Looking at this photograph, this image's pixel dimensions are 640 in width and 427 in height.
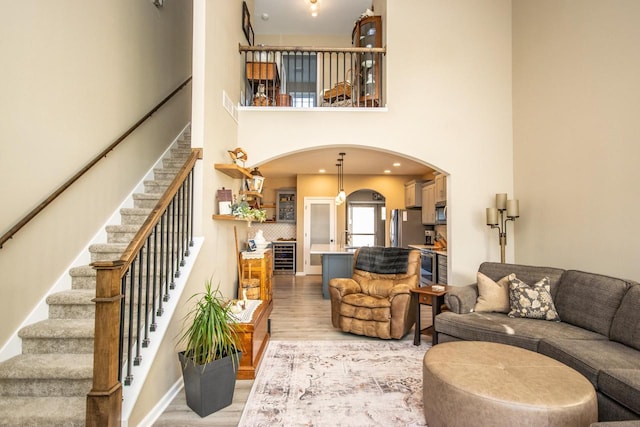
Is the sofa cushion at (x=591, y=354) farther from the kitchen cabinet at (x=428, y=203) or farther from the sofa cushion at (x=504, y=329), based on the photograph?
the kitchen cabinet at (x=428, y=203)

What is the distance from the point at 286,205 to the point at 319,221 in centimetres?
121

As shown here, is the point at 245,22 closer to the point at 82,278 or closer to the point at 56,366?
the point at 82,278

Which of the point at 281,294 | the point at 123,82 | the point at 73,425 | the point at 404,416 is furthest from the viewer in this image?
the point at 281,294

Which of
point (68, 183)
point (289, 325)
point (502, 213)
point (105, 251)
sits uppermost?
point (68, 183)

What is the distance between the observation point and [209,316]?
2242mm

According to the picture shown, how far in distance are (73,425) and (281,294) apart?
14.8 feet

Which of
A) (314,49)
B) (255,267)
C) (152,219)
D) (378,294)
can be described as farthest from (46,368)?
(314,49)

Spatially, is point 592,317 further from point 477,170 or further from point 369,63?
point 369,63

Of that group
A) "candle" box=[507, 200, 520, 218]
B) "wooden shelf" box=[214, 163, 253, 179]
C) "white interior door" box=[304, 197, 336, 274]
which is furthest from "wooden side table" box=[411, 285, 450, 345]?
"white interior door" box=[304, 197, 336, 274]

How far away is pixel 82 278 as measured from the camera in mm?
2768

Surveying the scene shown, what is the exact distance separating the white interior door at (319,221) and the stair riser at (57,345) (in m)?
6.70

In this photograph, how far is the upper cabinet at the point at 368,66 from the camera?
4.72 meters

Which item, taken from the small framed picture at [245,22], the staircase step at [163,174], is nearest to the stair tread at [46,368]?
the staircase step at [163,174]

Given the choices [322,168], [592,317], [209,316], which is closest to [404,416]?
[209,316]
